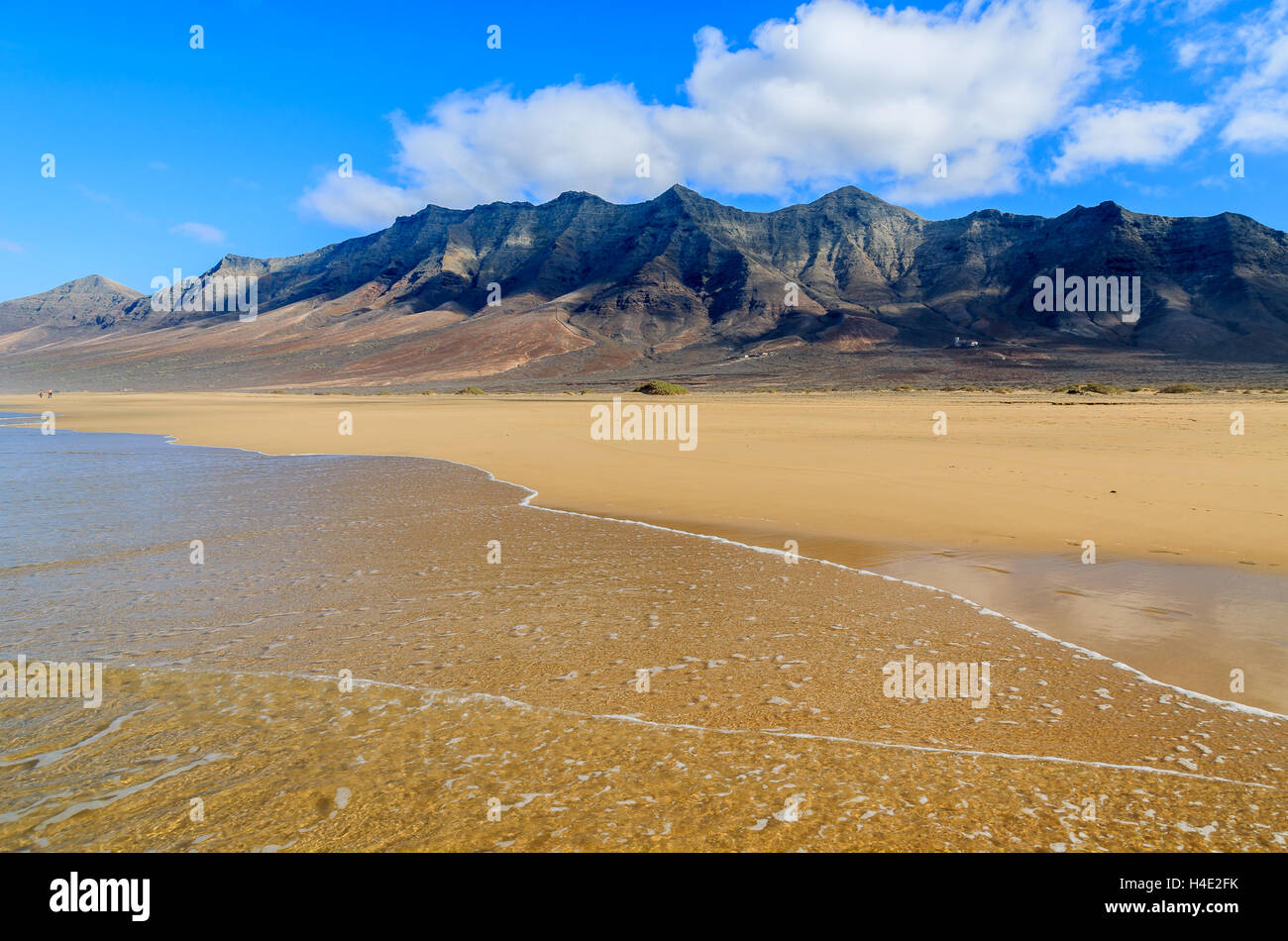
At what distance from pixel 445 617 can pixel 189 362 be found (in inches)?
7518

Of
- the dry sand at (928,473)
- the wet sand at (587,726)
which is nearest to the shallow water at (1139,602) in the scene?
the wet sand at (587,726)

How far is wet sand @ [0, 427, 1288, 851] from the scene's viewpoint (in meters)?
3.64

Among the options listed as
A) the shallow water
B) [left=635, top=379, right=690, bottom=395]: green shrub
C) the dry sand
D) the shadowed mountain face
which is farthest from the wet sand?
the shadowed mountain face

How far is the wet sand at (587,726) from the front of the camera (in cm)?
364

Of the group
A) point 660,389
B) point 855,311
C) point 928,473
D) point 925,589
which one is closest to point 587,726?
point 925,589

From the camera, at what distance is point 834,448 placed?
20922 millimetres

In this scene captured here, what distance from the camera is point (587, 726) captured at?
476 cm

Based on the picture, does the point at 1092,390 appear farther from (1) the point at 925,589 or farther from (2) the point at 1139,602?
(1) the point at 925,589

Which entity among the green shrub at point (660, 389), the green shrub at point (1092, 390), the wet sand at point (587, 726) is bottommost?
the wet sand at point (587, 726)

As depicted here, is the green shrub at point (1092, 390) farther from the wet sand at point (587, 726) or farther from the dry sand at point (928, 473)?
the wet sand at point (587, 726)

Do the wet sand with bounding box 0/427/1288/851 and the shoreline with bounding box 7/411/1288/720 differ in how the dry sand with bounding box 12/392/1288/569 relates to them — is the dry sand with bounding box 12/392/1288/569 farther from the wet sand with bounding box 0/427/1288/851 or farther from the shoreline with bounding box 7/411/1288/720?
the wet sand with bounding box 0/427/1288/851

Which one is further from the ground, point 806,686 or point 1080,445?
point 1080,445
